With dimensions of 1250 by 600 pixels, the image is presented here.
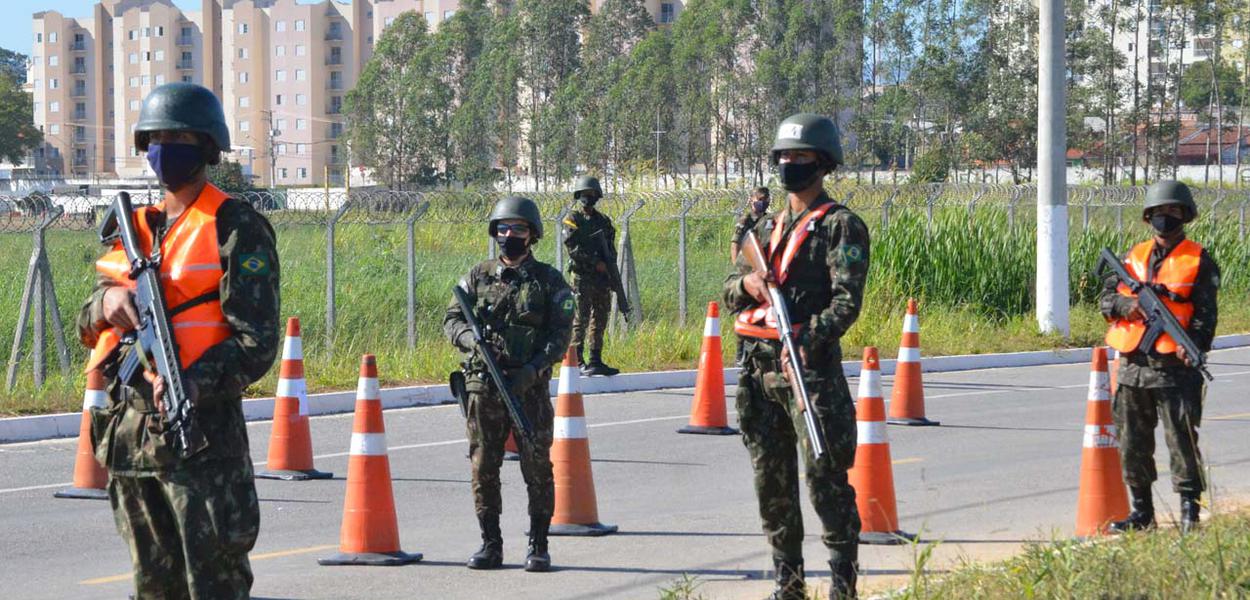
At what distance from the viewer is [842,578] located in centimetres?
657

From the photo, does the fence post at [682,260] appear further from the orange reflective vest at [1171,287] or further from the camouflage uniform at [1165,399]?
the camouflage uniform at [1165,399]

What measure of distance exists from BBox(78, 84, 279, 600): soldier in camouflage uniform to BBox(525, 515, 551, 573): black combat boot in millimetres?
3364

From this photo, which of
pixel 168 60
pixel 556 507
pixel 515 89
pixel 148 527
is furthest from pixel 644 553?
pixel 168 60

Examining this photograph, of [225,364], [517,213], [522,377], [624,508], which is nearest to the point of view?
[225,364]

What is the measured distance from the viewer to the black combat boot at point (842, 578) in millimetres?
6559

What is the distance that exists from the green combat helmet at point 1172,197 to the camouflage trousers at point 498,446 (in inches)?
128

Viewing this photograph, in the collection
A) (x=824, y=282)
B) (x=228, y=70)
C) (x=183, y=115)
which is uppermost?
(x=228, y=70)

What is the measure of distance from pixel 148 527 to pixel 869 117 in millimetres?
62038

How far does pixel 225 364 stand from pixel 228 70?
120m

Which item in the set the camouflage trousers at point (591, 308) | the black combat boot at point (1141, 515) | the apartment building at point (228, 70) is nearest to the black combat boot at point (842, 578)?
the black combat boot at point (1141, 515)

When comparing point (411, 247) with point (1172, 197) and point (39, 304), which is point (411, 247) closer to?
point (39, 304)

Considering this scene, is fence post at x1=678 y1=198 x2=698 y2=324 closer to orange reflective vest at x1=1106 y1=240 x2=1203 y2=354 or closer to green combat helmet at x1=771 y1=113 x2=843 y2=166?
orange reflective vest at x1=1106 y1=240 x2=1203 y2=354

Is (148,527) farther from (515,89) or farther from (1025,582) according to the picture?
(515,89)

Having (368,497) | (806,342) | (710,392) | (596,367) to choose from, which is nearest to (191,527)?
(806,342)
